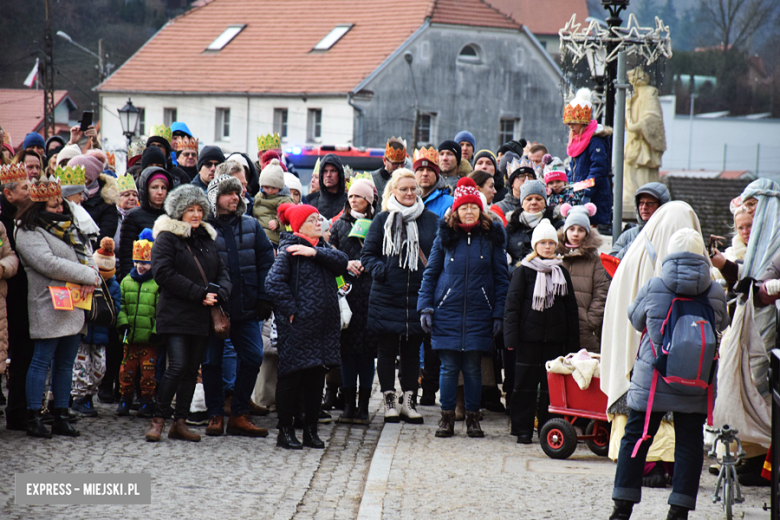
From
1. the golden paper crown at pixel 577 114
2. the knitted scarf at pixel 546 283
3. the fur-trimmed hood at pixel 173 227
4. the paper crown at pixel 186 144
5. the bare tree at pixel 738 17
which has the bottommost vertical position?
the knitted scarf at pixel 546 283

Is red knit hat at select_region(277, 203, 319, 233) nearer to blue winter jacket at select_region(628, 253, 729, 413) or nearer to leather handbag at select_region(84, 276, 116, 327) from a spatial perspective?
leather handbag at select_region(84, 276, 116, 327)

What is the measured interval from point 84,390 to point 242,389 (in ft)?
4.89

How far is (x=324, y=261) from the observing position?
25.5 feet

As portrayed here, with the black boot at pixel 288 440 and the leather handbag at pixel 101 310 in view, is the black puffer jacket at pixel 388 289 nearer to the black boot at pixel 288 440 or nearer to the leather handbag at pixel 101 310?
the black boot at pixel 288 440

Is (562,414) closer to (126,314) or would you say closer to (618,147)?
(618,147)

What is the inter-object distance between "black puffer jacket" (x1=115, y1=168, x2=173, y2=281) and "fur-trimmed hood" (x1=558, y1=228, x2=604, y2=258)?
3.60m

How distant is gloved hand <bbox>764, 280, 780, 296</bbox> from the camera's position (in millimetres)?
6656

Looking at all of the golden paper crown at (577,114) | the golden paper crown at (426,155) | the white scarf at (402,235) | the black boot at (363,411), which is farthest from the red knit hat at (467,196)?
the black boot at (363,411)

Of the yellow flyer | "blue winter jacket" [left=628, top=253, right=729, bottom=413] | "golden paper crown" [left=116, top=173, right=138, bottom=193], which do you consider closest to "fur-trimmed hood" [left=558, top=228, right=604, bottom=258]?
"blue winter jacket" [left=628, top=253, right=729, bottom=413]

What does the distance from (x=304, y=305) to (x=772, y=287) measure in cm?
348

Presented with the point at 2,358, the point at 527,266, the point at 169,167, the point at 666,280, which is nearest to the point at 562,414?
the point at 527,266

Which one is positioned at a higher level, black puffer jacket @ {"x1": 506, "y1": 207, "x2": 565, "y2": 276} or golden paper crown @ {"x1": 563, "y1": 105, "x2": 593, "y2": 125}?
golden paper crown @ {"x1": 563, "y1": 105, "x2": 593, "y2": 125}

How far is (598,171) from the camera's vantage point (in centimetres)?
957

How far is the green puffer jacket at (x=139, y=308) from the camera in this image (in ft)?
27.7
